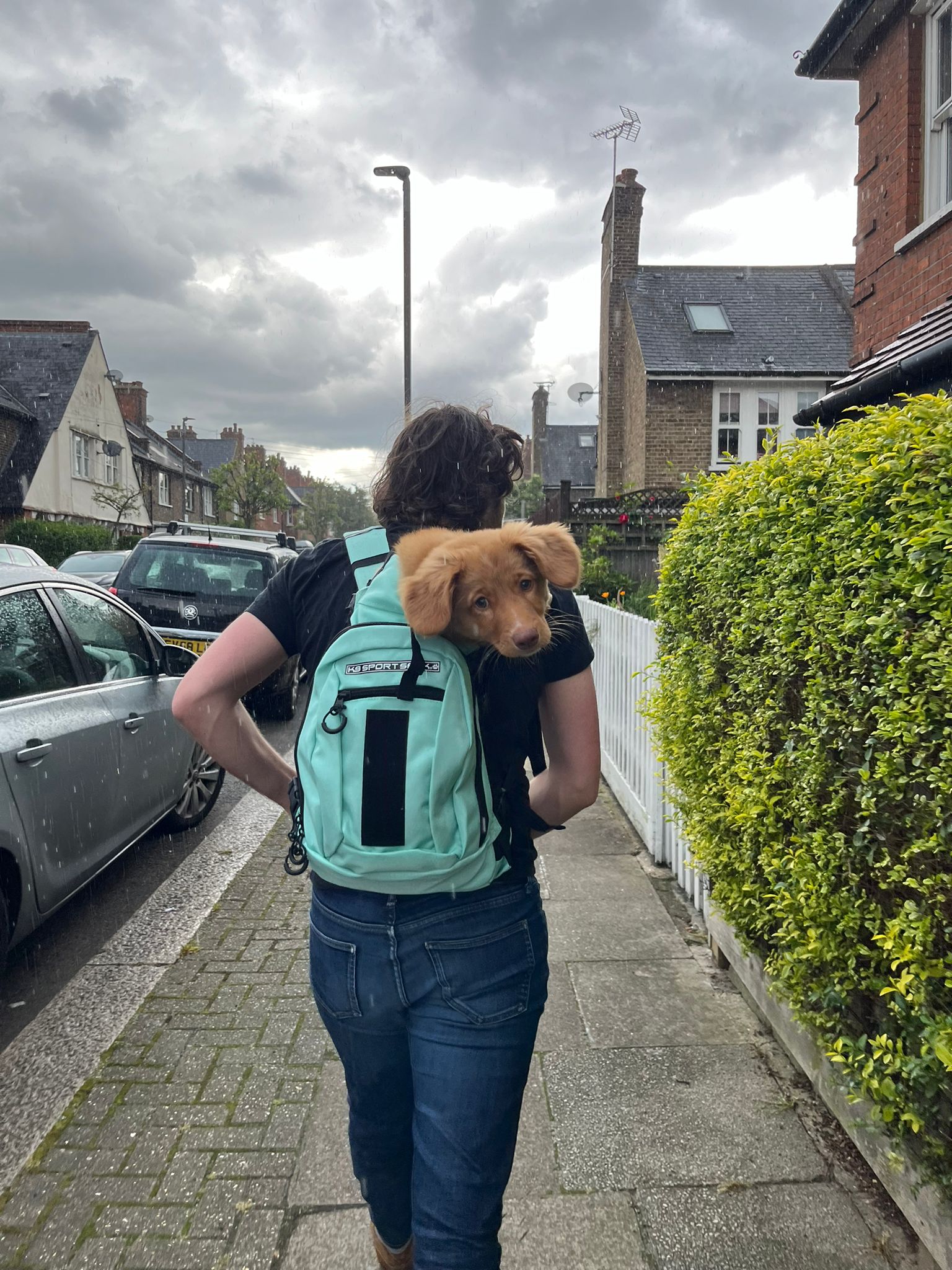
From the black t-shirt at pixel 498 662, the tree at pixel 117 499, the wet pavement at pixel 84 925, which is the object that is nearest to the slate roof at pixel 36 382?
the tree at pixel 117 499

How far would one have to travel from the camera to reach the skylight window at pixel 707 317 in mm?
27766

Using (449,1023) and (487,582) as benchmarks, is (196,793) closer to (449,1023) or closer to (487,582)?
(449,1023)

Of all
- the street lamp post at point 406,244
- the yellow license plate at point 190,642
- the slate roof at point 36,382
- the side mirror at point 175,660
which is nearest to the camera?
the side mirror at point 175,660

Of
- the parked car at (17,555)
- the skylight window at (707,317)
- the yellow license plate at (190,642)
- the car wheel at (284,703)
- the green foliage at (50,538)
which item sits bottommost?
the car wheel at (284,703)

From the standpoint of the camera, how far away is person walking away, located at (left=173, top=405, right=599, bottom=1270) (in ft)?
5.43

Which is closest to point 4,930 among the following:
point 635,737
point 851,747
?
point 851,747

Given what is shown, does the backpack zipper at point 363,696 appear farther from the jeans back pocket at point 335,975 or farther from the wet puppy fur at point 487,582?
the jeans back pocket at point 335,975

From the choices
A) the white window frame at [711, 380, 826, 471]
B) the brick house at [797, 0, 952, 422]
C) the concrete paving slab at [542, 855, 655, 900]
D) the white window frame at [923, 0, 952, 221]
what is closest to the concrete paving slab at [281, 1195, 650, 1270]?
the concrete paving slab at [542, 855, 655, 900]

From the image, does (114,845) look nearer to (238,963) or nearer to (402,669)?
(238,963)

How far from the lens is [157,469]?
153 feet

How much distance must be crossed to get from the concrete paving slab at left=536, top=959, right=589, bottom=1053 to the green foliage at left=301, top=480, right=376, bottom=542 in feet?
269

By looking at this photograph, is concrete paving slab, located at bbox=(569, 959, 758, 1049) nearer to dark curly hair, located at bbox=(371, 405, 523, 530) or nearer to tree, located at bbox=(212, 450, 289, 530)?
dark curly hair, located at bbox=(371, 405, 523, 530)

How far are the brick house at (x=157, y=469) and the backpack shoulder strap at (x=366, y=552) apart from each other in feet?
140

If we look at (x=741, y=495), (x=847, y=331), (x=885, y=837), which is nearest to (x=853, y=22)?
(x=741, y=495)
